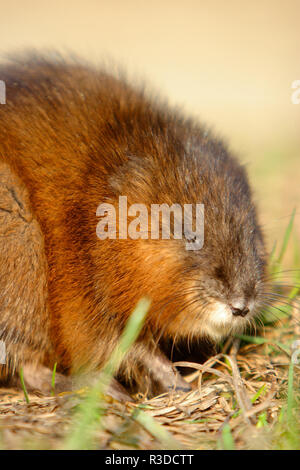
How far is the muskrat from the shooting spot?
2.94 metres

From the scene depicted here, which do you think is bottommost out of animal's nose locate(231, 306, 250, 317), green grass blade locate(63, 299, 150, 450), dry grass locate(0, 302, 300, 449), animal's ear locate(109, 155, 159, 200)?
dry grass locate(0, 302, 300, 449)

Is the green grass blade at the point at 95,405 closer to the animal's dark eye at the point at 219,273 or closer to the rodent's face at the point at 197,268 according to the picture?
the rodent's face at the point at 197,268

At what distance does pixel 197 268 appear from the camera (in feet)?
9.64

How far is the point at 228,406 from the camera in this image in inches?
107

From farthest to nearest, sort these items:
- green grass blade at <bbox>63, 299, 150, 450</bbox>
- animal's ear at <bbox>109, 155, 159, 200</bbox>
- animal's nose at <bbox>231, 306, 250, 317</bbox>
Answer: animal's ear at <bbox>109, 155, 159, 200</bbox> → animal's nose at <bbox>231, 306, 250, 317</bbox> → green grass blade at <bbox>63, 299, 150, 450</bbox>

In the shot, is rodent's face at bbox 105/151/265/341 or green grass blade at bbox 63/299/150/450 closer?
green grass blade at bbox 63/299/150/450

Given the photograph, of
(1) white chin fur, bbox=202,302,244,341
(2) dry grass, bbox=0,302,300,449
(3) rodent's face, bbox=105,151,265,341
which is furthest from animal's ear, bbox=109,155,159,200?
(2) dry grass, bbox=0,302,300,449

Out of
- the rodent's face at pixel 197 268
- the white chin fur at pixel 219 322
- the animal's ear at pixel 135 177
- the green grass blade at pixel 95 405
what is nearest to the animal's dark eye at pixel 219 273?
the rodent's face at pixel 197 268

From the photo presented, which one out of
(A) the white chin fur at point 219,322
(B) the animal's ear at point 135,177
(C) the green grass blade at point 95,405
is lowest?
(C) the green grass blade at point 95,405

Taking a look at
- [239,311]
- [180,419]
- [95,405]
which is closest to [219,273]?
[239,311]

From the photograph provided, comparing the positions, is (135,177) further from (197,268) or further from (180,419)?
(180,419)

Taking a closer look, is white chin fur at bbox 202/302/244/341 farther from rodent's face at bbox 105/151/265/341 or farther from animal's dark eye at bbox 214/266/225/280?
animal's dark eye at bbox 214/266/225/280

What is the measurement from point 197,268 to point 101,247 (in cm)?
57

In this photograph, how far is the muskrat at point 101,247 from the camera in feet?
9.63
